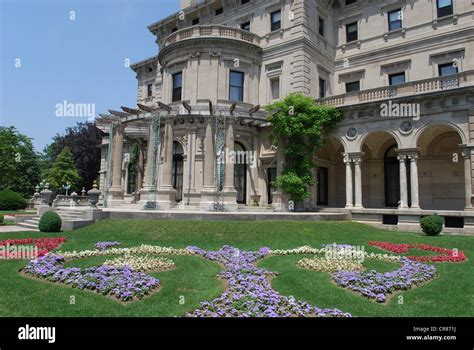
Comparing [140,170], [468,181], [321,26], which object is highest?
[321,26]

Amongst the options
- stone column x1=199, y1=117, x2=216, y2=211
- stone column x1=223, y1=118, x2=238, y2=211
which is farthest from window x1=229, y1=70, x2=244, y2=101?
stone column x1=199, y1=117, x2=216, y2=211

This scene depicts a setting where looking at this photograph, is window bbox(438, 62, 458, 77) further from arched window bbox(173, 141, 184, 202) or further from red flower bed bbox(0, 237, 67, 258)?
red flower bed bbox(0, 237, 67, 258)

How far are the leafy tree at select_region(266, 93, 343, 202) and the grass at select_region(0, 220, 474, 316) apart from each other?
8106mm

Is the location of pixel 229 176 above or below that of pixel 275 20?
below

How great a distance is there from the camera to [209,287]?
27.5 ft

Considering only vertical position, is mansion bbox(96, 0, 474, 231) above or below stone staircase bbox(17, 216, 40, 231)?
above

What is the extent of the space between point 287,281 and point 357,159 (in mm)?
16623

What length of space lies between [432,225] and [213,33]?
21066mm

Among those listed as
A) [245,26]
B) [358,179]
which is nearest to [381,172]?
[358,179]

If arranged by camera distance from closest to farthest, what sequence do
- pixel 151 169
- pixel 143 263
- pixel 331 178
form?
pixel 143 263 < pixel 151 169 < pixel 331 178

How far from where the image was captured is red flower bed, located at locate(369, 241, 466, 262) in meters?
12.0

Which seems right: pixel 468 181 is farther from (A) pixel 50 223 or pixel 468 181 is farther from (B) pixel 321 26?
(A) pixel 50 223

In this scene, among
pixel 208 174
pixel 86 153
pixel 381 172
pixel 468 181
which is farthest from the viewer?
pixel 86 153
